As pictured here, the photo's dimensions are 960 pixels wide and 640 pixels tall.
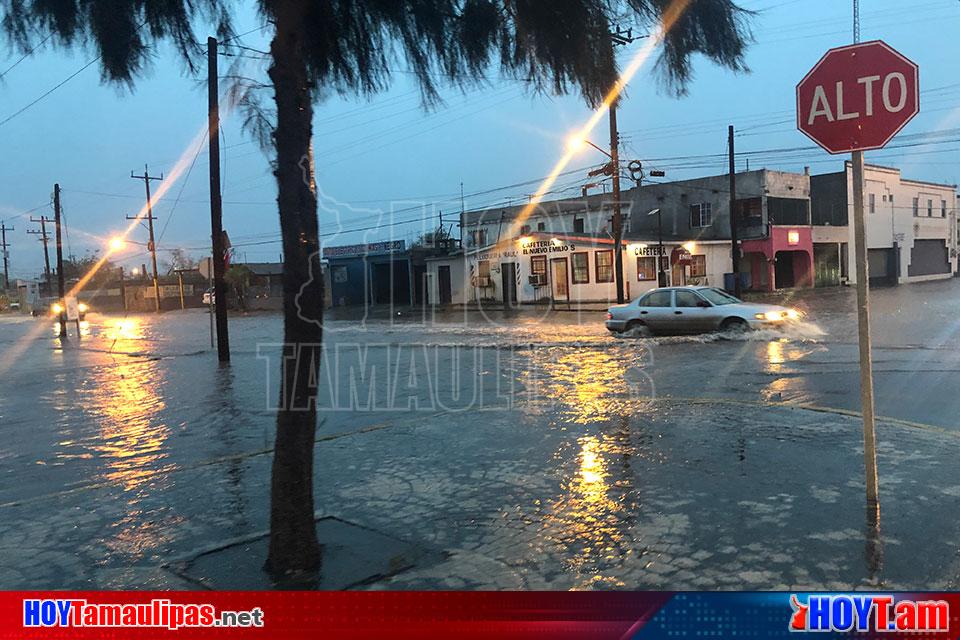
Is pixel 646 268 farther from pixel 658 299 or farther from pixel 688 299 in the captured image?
pixel 688 299

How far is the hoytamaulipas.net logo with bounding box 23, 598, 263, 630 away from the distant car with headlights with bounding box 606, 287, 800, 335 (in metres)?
15.8

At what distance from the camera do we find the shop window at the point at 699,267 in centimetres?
4103

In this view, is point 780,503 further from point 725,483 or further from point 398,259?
point 398,259

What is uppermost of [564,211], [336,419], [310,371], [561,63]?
[564,211]

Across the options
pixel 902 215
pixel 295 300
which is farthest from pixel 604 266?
pixel 295 300

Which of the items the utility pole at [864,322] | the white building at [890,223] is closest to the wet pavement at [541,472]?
the utility pole at [864,322]

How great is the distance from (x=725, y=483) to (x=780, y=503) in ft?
1.90

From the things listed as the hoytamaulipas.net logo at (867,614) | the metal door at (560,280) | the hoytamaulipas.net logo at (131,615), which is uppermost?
the metal door at (560,280)

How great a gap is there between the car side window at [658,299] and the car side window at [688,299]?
0.26 metres

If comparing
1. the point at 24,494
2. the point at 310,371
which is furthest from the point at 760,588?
the point at 24,494

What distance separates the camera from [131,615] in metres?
3.71

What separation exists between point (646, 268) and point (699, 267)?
353 cm

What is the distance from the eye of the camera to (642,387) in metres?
11.0

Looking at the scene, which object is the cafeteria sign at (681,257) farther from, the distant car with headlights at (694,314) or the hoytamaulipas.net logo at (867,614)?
the hoytamaulipas.net logo at (867,614)
